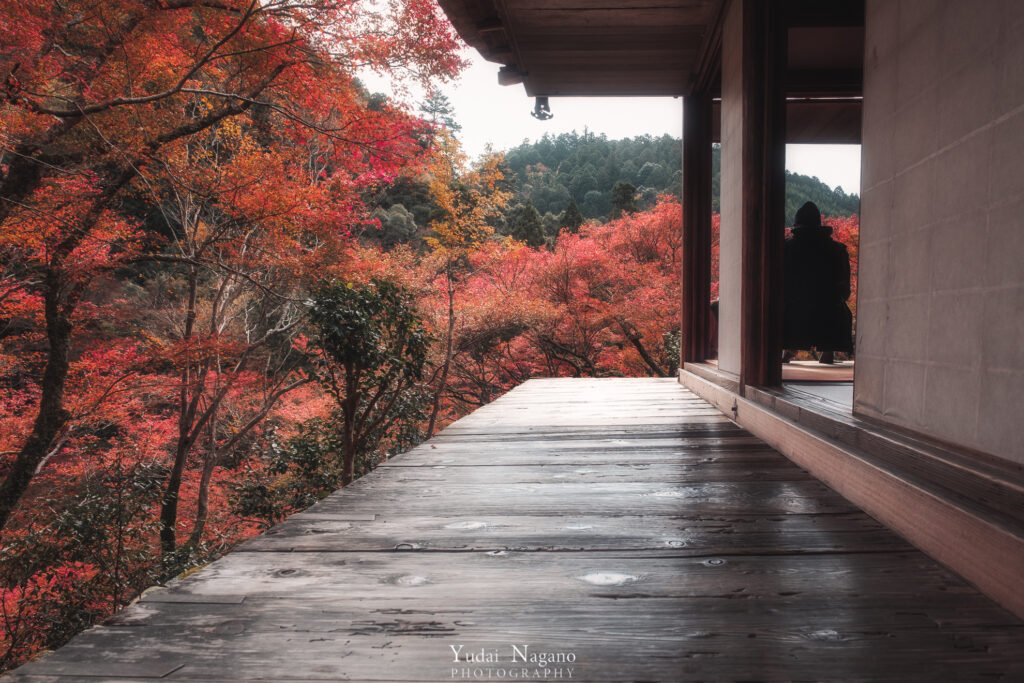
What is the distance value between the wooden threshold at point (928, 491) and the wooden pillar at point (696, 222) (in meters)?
2.14

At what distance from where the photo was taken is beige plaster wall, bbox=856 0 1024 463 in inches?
33.2

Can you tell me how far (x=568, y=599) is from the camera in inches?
30.3

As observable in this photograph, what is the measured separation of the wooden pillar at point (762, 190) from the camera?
199cm

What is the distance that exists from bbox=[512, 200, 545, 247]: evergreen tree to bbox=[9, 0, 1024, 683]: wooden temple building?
12346mm

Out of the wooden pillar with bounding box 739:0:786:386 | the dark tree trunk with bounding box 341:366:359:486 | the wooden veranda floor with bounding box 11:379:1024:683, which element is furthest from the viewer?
the dark tree trunk with bounding box 341:366:359:486

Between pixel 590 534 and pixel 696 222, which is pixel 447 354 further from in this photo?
pixel 590 534

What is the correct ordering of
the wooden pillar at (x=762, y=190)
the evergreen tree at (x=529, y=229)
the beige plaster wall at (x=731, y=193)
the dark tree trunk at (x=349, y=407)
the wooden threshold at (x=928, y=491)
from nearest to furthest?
the wooden threshold at (x=928, y=491)
the wooden pillar at (x=762, y=190)
the beige plaster wall at (x=731, y=193)
the dark tree trunk at (x=349, y=407)
the evergreen tree at (x=529, y=229)

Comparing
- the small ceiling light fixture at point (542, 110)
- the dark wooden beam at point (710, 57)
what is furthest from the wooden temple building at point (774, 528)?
the small ceiling light fixture at point (542, 110)

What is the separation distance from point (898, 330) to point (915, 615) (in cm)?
71

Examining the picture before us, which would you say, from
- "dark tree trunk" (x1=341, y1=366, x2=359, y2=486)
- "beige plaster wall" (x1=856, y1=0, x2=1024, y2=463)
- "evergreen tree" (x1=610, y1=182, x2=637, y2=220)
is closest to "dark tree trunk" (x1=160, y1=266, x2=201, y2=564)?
"dark tree trunk" (x1=341, y1=366, x2=359, y2=486)

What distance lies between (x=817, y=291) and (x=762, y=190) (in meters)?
0.74

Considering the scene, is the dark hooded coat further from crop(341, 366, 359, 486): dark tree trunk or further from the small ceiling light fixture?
crop(341, 366, 359, 486): dark tree trunk

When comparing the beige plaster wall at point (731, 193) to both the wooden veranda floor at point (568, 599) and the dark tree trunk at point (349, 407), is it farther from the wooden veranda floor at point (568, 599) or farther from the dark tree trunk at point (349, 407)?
the dark tree trunk at point (349, 407)

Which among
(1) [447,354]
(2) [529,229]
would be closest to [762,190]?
(1) [447,354]
